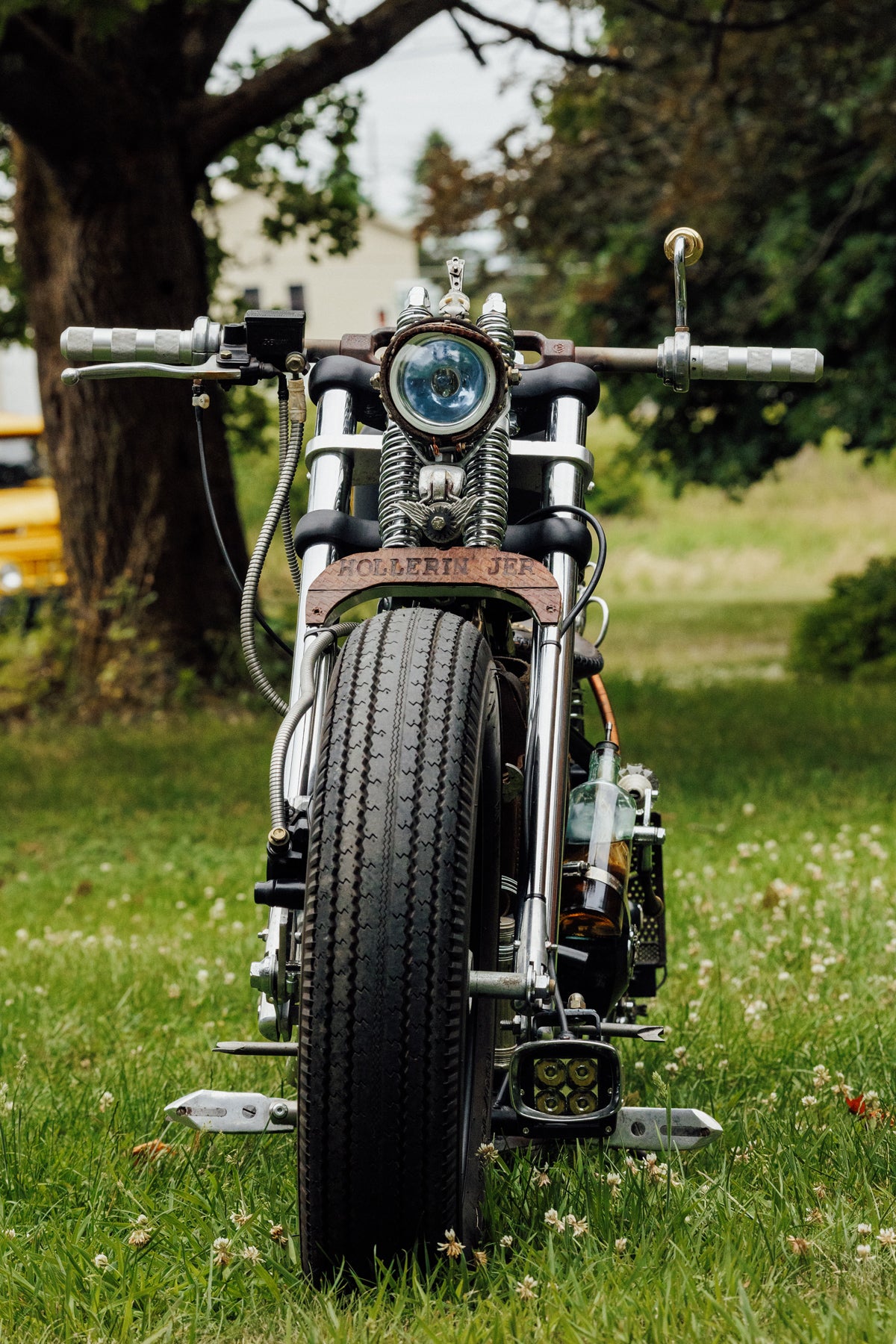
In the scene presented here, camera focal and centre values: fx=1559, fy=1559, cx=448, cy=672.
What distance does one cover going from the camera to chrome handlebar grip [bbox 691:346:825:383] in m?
2.84

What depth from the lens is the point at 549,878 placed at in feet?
7.55

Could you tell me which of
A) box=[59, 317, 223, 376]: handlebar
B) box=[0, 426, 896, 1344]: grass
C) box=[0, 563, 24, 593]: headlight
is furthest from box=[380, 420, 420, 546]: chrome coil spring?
box=[0, 563, 24, 593]: headlight

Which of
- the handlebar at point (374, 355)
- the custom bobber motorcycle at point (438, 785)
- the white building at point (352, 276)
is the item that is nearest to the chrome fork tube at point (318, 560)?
the custom bobber motorcycle at point (438, 785)

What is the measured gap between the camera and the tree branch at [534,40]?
8.24 meters

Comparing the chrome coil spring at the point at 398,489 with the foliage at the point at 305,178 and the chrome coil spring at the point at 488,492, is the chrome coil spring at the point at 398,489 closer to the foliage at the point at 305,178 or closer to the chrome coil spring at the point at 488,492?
the chrome coil spring at the point at 488,492

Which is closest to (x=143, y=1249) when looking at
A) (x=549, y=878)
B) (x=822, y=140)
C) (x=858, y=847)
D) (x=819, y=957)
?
(x=549, y=878)

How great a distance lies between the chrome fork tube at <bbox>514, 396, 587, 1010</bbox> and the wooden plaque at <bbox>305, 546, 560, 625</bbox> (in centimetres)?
6

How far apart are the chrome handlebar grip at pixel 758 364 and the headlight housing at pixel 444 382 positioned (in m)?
0.64

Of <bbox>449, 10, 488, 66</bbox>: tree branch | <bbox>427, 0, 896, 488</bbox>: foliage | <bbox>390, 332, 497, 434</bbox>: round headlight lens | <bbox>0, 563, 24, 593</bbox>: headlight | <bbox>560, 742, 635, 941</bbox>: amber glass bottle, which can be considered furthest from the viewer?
<bbox>427, 0, 896, 488</bbox>: foliage

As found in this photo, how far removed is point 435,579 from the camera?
232 centimetres

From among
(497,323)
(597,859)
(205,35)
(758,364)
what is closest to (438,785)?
(597,859)

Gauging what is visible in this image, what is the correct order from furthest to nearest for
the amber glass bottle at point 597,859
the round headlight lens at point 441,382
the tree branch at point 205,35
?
the tree branch at point 205,35, the amber glass bottle at point 597,859, the round headlight lens at point 441,382

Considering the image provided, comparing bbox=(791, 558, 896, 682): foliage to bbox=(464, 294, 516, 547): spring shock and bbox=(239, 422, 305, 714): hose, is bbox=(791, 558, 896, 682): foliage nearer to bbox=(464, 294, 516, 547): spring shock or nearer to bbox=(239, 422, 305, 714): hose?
bbox=(239, 422, 305, 714): hose

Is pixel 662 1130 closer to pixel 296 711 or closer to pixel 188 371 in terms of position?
pixel 296 711
